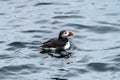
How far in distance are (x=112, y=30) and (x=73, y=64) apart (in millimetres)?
4109

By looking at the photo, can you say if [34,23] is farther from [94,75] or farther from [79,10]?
[94,75]

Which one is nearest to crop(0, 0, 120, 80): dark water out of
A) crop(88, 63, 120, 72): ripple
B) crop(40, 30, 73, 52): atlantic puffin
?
crop(88, 63, 120, 72): ripple

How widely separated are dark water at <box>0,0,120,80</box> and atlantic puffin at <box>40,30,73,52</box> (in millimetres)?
291

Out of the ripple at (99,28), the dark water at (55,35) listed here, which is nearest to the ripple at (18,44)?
the dark water at (55,35)

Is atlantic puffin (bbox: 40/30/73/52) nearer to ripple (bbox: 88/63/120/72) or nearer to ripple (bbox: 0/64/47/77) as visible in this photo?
ripple (bbox: 0/64/47/77)

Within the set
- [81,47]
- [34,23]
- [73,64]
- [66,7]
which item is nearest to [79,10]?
[66,7]

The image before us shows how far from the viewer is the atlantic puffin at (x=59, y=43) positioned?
15.9 meters

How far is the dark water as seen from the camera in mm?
13914

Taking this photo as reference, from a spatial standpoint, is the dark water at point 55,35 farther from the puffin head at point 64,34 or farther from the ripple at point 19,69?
the puffin head at point 64,34

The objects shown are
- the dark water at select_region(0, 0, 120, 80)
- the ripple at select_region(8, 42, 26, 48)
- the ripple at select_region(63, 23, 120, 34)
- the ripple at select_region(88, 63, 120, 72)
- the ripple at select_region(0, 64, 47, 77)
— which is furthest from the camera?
the ripple at select_region(63, 23, 120, 34)

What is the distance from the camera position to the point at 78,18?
19953 millimetres

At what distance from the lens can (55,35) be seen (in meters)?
18.0

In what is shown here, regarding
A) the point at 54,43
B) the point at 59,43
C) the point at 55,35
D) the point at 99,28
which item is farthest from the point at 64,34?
the point at 99,28

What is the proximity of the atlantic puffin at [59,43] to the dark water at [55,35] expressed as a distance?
0.95ft
